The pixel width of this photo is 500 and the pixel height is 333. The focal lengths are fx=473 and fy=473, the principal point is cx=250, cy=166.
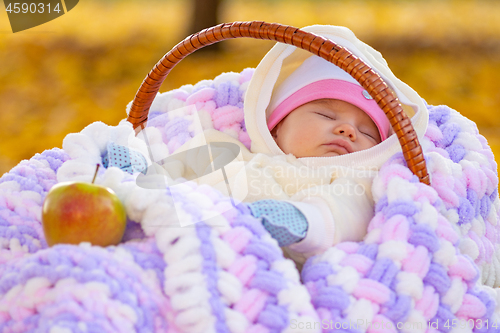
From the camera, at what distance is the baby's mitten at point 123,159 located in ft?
3.57

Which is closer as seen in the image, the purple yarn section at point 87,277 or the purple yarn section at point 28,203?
the purple yarn section at point 87,277

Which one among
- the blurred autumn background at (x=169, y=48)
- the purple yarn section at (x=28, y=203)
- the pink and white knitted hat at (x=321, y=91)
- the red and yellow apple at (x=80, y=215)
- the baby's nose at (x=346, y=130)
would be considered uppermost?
the blurred autumn background at (x=169, y=48)

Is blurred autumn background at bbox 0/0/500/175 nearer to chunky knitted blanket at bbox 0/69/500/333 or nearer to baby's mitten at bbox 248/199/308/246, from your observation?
chunky knitted blanket at bbox 0/69/500/333

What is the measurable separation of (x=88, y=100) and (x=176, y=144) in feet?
6.72

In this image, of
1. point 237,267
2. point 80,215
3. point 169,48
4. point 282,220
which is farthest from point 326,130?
→ point 169,48

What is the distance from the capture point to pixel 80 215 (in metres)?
0.75

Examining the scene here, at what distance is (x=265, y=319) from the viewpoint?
740 mm

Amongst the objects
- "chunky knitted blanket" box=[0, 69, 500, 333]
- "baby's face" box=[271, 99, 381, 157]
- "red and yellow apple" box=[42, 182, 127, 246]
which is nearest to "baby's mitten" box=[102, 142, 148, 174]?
"chunky knitted blanket" box=[0, 69, 500, 333]

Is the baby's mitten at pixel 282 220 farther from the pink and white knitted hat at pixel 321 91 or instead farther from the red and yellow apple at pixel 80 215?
the pink and white knitted hat at pixel 321 91

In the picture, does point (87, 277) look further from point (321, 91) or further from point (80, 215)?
point (321, 91)

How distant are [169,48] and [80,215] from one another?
118 inches

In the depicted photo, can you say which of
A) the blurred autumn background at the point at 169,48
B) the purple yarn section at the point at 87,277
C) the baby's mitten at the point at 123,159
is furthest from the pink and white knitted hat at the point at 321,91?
the blurred autumn background at the point at 169,48

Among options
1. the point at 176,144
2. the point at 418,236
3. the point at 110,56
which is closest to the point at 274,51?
the point at 176,144

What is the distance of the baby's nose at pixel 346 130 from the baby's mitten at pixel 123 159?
50 cm
